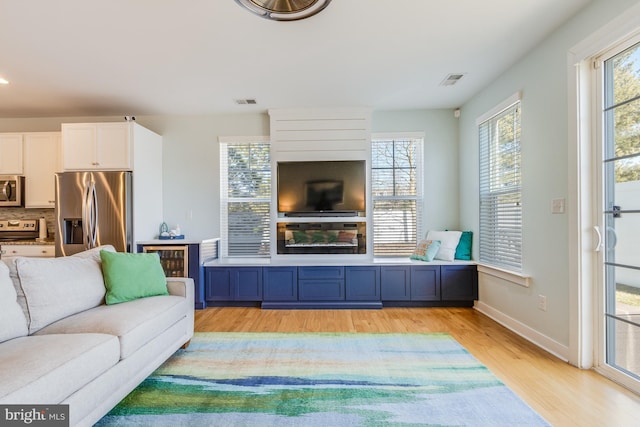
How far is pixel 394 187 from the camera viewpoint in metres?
4.49

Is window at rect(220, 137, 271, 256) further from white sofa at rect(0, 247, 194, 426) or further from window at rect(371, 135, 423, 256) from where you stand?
white sofa at rect(0, 247, 194, 426)

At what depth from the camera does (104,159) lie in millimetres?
3916

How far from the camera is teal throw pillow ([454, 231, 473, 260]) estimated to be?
412 cm

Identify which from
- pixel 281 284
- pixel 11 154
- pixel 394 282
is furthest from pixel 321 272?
pixel 11 154

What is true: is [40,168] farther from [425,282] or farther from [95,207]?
[425,282]

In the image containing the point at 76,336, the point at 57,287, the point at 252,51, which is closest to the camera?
the point at 76,336

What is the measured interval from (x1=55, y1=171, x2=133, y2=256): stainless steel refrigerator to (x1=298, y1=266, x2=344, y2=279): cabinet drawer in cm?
212

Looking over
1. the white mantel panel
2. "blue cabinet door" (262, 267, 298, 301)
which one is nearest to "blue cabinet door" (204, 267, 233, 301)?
"blue cabinet door" (262, 267, 298, 301)

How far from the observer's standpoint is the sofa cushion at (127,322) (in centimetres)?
184

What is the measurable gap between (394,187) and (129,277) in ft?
10.9

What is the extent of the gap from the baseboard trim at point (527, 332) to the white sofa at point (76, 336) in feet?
9.75

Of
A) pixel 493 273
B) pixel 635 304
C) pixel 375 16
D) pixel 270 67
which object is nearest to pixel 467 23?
pixel 375 16

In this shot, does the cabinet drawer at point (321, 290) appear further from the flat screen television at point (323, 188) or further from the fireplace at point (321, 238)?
the flat screen television at point (323, 188)

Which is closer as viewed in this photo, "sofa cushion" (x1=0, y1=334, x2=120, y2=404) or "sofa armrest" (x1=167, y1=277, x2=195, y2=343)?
"sofa cushion" (x1=0, y1=334, x2=120, y2=404)
